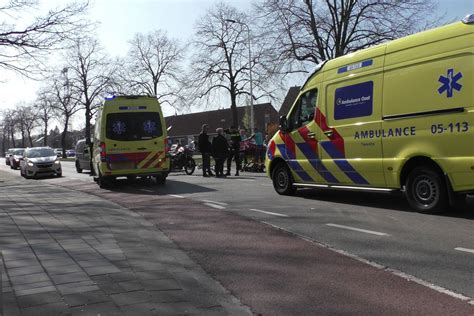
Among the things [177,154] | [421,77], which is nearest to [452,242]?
[421,77]

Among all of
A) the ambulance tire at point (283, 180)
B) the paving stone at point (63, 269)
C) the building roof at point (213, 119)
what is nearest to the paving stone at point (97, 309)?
the paving stone at point (63, 269)

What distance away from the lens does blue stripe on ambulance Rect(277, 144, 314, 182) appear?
997cm

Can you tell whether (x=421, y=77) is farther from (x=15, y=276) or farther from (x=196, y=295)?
(x=15, y=276)

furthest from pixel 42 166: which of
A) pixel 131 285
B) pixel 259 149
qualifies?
pixel 131 285

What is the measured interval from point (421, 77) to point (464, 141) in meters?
1.22

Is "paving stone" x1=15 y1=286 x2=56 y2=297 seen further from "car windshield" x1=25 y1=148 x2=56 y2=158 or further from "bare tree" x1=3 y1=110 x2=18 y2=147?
"bare tree" x1=3 y1=110 x2=18 y2=147

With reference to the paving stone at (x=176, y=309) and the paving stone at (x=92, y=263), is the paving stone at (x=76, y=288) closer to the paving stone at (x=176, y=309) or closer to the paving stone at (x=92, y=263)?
the paving stone at (x=92, y=263)

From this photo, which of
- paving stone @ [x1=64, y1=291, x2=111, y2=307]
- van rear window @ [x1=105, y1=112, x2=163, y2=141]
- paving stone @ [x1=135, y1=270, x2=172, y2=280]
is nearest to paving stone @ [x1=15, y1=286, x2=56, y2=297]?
paving stone @ [x1=64, y1=291, x2=111, y2=307]

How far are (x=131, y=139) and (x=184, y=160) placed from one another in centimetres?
572

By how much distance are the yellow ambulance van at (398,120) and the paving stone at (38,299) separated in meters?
5.65

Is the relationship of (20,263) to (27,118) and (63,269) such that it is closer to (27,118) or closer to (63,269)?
(63,269)

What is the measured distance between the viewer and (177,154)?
20.3 m

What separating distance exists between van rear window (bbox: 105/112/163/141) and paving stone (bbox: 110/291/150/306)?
10.2 m

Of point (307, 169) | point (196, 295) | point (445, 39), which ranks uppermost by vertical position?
point (445, 39)
